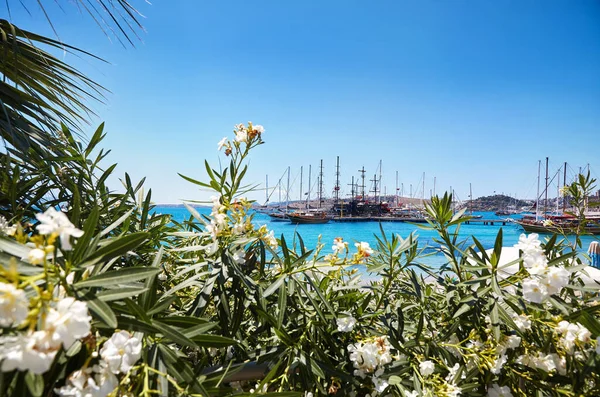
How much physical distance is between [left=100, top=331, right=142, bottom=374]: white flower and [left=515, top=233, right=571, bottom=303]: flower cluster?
2.31 feet

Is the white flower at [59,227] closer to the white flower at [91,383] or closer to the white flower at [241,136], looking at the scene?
the white flower at [91,383]

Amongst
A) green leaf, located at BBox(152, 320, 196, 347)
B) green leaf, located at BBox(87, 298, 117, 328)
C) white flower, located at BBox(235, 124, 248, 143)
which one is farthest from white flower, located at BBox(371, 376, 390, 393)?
white flower, located at BBox(235, 124, 248, 143)

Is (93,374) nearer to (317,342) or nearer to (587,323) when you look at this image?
(317,342)

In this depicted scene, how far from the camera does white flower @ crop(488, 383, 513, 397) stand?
0.77 m

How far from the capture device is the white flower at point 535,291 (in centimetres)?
67

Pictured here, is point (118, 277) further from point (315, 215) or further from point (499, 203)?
point (499, 203)

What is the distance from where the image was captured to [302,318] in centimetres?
81

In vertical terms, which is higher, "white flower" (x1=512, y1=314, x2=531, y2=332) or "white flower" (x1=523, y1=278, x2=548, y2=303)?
"white flower" (x1=523, y1=278, x2=548, y2=303)

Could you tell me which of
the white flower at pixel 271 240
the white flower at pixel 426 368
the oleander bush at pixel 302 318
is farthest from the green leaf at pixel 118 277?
the white flower at pixel 426 368

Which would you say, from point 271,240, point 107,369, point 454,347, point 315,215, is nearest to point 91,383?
point 107,369

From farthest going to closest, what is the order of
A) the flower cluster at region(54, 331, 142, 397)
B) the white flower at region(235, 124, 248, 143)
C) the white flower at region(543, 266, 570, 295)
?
the white flower at region(235, 124, 248, 143), the white flower at region(543, 266, 570, 295), the flower cluster at region(54, 331, 142, 397)

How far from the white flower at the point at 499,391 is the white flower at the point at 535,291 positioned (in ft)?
0.84

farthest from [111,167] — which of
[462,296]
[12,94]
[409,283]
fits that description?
[462,296]

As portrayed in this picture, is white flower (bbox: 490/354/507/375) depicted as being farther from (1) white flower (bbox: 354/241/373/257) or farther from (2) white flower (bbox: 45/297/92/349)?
(2) white flower (bbox: 45/297/92/349)
